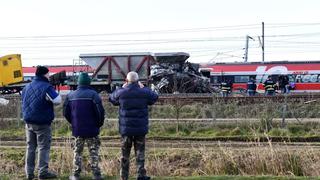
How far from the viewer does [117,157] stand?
1373 cm

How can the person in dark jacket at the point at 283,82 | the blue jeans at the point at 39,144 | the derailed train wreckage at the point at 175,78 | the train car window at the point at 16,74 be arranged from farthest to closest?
the person in dark jacket at the point at 283,82 → the train car window at the point at 16,74 → the derailed train wreckage at the point at 175,78 → the blue jeans at the point at 39,144

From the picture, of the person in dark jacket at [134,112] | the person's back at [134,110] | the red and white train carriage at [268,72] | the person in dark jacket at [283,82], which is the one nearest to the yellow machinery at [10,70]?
the red and white train carriage at [268,72]

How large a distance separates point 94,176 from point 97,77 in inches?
1246

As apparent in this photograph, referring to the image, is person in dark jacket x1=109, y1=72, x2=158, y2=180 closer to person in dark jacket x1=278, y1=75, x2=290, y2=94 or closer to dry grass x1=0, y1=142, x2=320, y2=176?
dry grass x1=0, y1=142, x2=320, y2=176

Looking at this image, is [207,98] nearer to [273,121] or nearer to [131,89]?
[273,121]

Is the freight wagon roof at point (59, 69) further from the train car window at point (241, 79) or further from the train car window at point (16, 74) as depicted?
the train car window at point (241, 79)

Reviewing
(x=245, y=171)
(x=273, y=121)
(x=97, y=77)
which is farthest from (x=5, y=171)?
(x=97, y=77)

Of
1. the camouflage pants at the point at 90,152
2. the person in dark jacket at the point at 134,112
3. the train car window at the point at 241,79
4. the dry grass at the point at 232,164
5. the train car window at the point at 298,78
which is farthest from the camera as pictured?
the train car window at the point at 241,79

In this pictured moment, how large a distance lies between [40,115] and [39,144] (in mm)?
613

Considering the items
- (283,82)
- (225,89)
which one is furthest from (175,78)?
(283,82)

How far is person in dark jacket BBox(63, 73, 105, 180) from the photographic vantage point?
10.6m

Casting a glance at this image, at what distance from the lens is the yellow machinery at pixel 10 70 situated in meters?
45.5

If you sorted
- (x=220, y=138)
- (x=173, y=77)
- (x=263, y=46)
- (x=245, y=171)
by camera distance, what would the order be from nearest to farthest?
(x=245, y=171), (x=220, y=138), (x=173, y=77), (x=263, y=46)

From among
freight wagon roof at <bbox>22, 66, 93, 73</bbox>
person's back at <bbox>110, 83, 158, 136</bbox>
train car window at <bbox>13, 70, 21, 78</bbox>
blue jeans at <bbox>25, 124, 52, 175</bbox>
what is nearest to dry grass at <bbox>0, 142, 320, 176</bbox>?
blue jeans at <bbox>25, 124, 52, 175</bbox>
